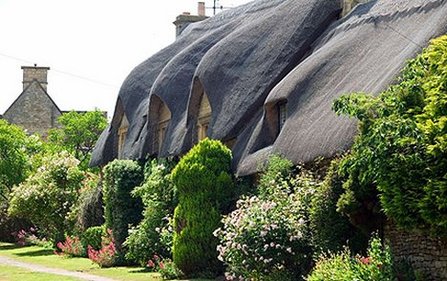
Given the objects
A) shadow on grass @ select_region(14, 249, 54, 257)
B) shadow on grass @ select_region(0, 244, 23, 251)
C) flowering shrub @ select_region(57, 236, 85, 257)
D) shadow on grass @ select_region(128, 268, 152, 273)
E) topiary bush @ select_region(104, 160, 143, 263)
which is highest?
topiary bush @ select_region(104, 160, 143, 263)

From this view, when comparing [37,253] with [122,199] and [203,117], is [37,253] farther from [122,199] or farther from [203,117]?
[203,117]

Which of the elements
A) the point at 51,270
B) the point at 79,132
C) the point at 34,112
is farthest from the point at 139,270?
the point at 34,112

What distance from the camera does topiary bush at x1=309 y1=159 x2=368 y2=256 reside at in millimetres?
17984

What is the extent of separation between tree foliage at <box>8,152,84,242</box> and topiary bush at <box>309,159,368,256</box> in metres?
23.7

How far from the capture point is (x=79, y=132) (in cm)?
6259

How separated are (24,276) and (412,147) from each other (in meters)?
14.4

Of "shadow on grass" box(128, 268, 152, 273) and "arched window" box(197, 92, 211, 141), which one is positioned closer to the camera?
"shadow on grass" box(128, 268, 152, 273)

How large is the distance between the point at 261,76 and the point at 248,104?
97cm

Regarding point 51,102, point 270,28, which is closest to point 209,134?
point 270,28

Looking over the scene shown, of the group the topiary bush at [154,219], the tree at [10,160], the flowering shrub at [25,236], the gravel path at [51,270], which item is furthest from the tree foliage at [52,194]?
the topiary bush at [154,219]

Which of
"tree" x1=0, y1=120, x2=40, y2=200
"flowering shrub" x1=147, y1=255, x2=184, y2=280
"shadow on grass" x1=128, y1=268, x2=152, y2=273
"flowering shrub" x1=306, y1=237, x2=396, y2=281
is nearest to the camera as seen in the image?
"flowering shrub" x1=306, y1=237, x2=396, y2=281

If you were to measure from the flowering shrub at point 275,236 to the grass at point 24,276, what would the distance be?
5517 mm

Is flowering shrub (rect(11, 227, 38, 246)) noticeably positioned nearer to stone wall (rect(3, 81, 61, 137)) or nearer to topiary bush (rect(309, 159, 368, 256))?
stone wall (rect(3, 81, 61, 137))

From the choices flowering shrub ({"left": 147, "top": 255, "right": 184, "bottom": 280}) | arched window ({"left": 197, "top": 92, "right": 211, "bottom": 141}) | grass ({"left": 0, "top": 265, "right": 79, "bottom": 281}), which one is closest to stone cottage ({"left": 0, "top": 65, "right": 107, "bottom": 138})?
arched window ({"left": 197, "top": 92, "right": 211, "bottom": 141})
